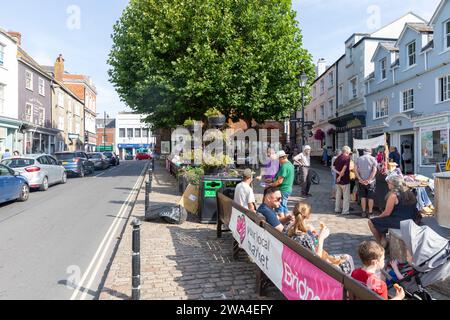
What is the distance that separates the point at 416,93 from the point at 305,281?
784 inches

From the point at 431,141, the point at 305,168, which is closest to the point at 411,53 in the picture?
the point at 431,141

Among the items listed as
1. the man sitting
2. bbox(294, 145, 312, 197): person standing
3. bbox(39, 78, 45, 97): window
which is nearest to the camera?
the man sitting

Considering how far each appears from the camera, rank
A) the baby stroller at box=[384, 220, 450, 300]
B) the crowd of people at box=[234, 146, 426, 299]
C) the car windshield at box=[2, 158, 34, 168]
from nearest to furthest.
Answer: the crowd of people at box=[234, 146, 426, 299], the baby stroller at box=[384, 220, 450, 300], the car windshield at box=[2, 158, 34, 168]

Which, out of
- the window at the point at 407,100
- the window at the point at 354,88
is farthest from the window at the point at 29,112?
the window at the point at 407,100

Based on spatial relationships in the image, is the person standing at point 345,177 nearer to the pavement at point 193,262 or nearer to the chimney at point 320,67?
the pavement at point 193,262

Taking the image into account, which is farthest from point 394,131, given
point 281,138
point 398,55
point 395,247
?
point 395,247

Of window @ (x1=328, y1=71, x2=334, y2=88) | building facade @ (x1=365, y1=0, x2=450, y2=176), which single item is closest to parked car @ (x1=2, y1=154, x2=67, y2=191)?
building facade @ (x1=365, y1=0, x2=450, y2=176)

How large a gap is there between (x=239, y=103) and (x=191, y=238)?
1099cm

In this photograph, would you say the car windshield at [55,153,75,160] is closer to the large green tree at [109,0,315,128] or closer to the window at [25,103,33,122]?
the large green tree at [109,0,315,128]

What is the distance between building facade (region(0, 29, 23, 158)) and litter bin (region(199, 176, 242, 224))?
2084cm

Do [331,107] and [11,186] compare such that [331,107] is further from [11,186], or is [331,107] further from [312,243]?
[312,243]

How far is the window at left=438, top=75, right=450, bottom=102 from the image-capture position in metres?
17.1
